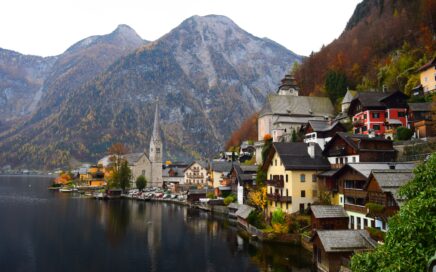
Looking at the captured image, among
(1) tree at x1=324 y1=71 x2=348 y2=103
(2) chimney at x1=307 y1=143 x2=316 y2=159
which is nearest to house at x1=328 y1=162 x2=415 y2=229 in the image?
(2) chimney at x1=307 y1=143 x2=316 y2=159

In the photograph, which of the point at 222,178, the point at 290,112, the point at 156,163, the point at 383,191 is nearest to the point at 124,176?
the point at 156,163

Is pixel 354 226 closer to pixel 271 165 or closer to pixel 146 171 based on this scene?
pixel 271 165

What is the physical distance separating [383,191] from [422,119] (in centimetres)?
2887

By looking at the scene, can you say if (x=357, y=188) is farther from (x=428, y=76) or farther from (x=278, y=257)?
(x=428, y=76)

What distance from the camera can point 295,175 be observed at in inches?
1956

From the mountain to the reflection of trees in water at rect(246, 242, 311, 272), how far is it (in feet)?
143

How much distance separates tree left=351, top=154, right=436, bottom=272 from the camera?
1111cm

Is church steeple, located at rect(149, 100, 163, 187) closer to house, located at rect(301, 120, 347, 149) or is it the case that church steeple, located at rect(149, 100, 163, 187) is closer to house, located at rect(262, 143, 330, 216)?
house, located at rect(301, 120, 347, 149)

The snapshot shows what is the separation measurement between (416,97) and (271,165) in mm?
28584

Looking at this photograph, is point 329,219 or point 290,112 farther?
point 290,112

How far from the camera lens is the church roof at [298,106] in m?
90.4

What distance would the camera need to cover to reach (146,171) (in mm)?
139375

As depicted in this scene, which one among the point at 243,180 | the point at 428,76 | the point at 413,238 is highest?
the point at 428,76

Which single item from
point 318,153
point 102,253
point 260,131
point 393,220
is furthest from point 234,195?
point 393,220
